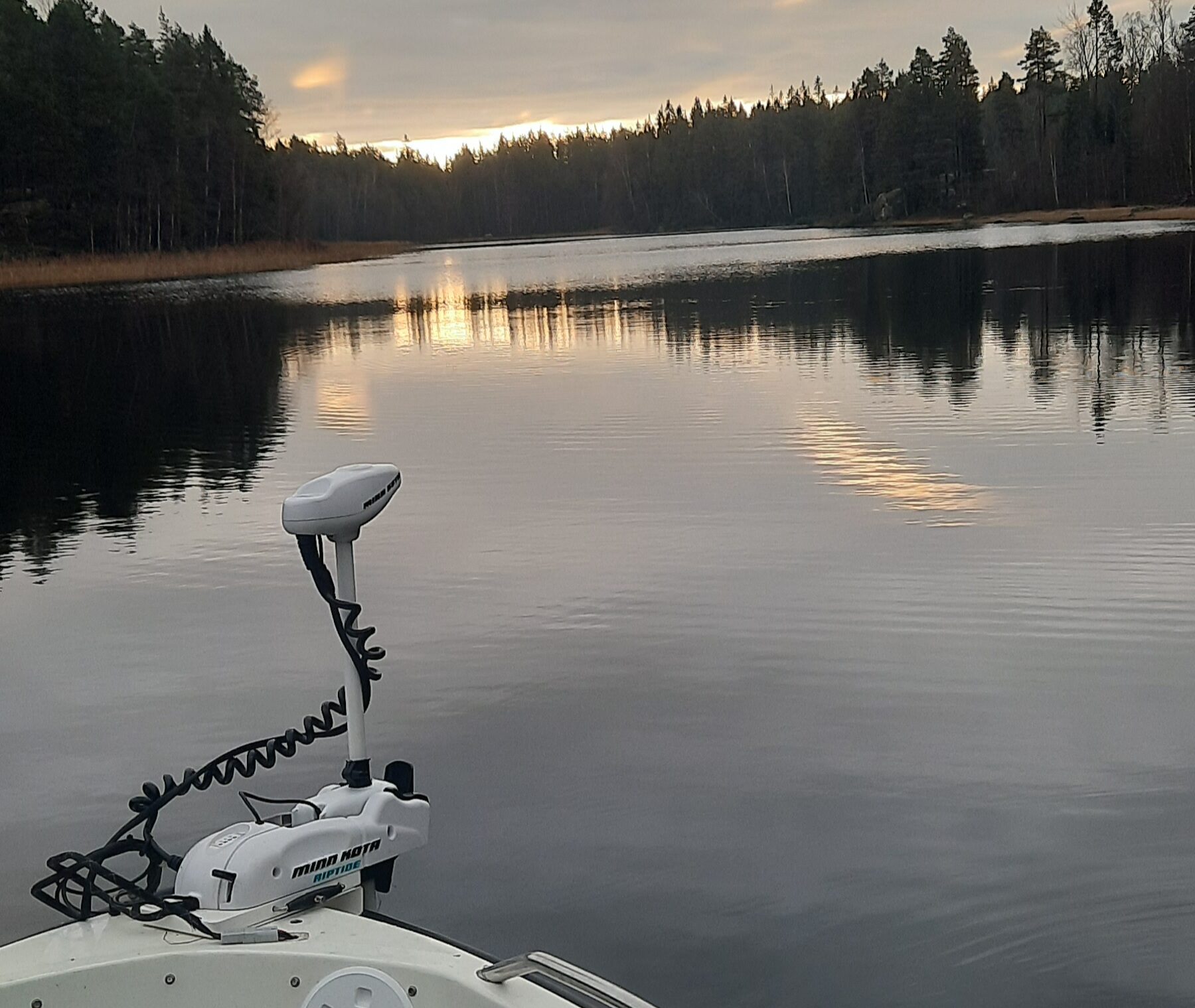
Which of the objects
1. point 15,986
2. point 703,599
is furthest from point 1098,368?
point 15,986

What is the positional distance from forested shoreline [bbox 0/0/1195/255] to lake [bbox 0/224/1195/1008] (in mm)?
45507

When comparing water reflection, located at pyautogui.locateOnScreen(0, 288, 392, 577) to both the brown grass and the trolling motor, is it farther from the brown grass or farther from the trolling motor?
the brown grass

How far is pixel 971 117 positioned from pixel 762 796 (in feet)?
285

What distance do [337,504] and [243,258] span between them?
58.9 metres

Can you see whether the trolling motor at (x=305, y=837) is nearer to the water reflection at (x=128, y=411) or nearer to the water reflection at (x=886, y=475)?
the water reflection at (x=886, y=475)

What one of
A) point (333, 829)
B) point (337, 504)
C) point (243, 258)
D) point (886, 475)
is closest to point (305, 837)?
point (333, 829)

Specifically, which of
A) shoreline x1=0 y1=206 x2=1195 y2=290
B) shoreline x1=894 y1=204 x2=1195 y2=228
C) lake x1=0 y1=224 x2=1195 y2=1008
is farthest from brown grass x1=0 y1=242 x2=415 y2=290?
lake x1=0 y1=224 x2=1195 y2=1008

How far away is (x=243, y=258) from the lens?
59.5 metres

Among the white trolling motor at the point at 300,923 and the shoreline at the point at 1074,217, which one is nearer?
the white trolling motor at the point at 300,923

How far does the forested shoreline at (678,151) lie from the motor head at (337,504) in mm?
53865

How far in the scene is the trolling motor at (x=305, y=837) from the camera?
9.36 ft

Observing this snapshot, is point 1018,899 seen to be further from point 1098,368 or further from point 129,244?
point 129,244

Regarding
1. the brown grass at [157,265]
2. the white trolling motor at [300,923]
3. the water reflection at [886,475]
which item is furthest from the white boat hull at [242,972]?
the brown grass at [157,265]

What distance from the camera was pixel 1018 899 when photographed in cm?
406
